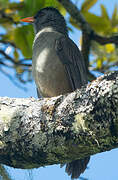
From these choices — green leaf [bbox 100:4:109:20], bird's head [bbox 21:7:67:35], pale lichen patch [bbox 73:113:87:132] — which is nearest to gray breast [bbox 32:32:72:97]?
bird's head [bbox 21:7:67:35]

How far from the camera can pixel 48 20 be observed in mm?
5945

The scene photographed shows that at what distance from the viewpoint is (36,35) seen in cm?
555

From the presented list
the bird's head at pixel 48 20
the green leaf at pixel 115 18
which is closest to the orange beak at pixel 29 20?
the bird's head at pixel 48 20

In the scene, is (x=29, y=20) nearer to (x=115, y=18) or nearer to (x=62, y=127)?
(x=115, y=18)

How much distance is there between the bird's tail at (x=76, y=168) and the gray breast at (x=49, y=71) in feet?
4.27

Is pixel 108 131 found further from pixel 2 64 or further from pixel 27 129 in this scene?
pixel 2 64

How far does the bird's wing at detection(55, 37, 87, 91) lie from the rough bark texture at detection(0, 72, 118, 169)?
1335 millimetres

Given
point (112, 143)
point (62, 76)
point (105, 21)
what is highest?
point (105, 21)

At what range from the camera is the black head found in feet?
18.7

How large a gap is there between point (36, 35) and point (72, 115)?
276cm

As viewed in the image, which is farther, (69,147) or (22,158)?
(22,158)

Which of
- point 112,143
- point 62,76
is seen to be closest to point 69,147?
point 112,143

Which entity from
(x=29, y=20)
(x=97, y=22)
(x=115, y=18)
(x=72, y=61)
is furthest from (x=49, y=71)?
(x=115, y=18)

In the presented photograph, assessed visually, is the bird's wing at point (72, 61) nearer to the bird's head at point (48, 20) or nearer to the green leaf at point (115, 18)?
the bird's head at point (48, 20)
